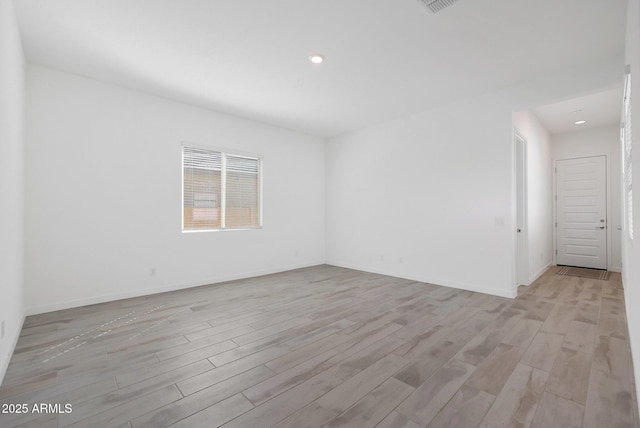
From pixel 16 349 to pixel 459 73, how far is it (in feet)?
17.6

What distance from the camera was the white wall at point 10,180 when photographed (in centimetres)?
212

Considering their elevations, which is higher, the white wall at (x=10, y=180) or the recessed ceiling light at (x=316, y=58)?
the recessed ceiling light at (x=316, y=58)

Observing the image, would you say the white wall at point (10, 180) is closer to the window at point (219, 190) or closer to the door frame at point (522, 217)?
the window at point (219, 190)

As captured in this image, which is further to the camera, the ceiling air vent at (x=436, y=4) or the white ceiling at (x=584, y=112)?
the white ceiling at (x=584, y=112)

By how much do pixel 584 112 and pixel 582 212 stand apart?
226cm

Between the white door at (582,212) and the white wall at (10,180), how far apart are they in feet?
28.5

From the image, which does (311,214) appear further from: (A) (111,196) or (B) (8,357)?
(B) (8,357)

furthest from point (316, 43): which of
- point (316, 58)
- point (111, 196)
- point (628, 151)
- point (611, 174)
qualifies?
point (611, 174)

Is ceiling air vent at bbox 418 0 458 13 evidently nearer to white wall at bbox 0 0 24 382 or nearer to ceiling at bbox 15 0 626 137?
ceiling at bbox 15 0 626 137

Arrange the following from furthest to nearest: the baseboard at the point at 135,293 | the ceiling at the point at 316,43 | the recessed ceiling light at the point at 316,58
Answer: the baseboard at the point at 135,293, the recessed ceiling light at the point at 316,58, the ceiling at the point at 316,43

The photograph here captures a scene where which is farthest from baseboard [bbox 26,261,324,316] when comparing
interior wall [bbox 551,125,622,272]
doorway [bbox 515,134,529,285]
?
interior wall [bbox 551,125,622,272]

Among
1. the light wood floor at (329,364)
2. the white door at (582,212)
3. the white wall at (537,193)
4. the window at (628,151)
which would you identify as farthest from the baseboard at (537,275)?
the window at (628,151)

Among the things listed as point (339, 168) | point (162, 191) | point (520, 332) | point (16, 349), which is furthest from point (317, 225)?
point (16, 349)

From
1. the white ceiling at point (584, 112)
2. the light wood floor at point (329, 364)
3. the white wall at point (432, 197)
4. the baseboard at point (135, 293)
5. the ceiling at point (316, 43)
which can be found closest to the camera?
the light wood floor at point (329, 364)
